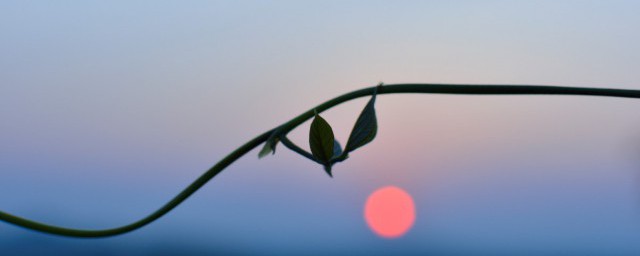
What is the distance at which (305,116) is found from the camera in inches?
10.6

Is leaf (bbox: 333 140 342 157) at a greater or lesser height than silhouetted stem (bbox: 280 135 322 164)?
greater

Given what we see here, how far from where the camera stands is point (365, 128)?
28 cm

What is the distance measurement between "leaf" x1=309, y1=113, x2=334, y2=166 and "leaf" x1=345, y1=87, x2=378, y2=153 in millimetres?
23

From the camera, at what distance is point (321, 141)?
12.2 inches

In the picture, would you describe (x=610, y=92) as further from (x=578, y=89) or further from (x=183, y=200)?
(x=183, y=200)

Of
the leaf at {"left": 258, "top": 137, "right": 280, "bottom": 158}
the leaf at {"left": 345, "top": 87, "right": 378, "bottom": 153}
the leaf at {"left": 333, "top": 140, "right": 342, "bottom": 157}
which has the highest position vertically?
the leaf at {"left": 333, "top": 140, "right": 342, "bottom": 157}

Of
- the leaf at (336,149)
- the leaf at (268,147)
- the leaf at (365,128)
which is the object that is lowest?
the leaf at (268,147)

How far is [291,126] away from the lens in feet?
0.93

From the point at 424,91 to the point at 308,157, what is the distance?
0.09m

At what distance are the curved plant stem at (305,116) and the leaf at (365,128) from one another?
0.06 feet

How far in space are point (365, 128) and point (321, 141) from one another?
36 millimetres

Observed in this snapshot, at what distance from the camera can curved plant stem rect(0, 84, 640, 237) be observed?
23 centimetres

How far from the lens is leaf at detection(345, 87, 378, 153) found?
279 mm

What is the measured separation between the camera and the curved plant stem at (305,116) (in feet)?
0.76
